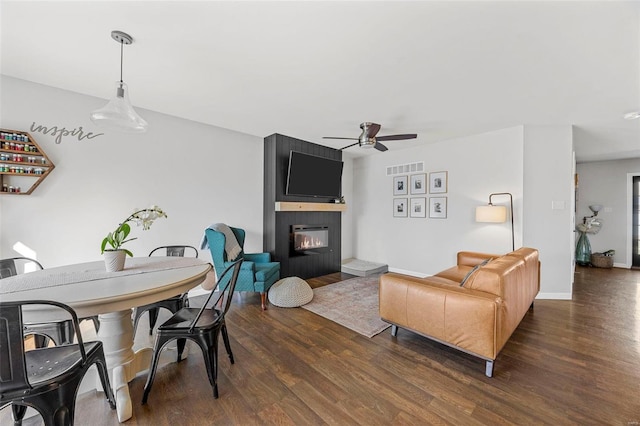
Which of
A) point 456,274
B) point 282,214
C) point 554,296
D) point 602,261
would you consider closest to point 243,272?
point 282,214

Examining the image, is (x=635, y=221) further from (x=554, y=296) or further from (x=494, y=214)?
(x=494, y=214)

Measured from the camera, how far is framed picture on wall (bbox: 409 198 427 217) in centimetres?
491

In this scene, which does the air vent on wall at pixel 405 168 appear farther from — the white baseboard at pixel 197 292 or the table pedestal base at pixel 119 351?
the table pedestal base at pixel 119 351

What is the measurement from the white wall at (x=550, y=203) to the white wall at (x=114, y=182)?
446 cm

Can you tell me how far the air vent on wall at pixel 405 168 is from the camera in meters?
4.98

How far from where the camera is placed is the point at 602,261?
18.6 feet

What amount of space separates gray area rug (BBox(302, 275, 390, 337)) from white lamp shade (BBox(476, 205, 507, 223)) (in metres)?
2.00

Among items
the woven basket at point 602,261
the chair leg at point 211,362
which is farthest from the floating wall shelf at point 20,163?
the woven basket at point 602,261

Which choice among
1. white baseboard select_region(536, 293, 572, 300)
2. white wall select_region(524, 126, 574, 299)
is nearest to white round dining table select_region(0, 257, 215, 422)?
white wall select_region(524, 126, 574, 299)

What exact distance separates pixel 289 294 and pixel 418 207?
3113 millimetres

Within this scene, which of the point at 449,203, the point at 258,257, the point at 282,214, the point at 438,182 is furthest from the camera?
the point at 438,182

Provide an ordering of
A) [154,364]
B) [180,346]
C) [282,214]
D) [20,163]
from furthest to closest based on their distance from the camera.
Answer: [282,214]
[20,163]
[180,346]
[154,364]

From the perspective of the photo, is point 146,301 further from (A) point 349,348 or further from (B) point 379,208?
(B) point 379,208

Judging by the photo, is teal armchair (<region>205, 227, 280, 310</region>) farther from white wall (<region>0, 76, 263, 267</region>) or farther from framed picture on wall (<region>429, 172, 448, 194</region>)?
framed picture on wall (<region>429, 172, 448, 194</region>)
